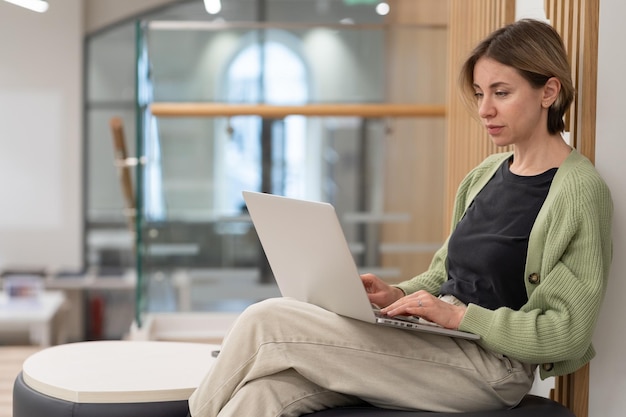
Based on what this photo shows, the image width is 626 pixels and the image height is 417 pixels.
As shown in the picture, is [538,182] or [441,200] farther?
[441,200]

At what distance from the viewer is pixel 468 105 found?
82.5 inches

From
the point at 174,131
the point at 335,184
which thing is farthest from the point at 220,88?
the point at 335,184

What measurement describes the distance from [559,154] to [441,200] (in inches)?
116

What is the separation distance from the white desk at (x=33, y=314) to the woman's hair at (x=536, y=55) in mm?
5965

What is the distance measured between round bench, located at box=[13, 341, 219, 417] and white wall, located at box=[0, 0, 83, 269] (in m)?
6.98

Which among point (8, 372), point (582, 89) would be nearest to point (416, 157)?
point (8, 372)

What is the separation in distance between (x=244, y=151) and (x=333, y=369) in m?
3.36

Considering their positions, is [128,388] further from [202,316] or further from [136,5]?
[136,5]

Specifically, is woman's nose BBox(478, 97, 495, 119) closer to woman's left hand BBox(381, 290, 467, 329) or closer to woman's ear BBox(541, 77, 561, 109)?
woman's ear BBox(541, 77, 561, 109)

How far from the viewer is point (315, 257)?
1.74 m

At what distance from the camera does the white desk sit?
7.20m

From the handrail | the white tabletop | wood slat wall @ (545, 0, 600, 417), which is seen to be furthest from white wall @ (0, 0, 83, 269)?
wood slat wall @ (545, 0, 600, 417)

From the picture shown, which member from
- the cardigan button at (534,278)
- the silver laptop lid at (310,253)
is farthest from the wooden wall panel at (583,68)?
the silver laptop lid at (310,253)

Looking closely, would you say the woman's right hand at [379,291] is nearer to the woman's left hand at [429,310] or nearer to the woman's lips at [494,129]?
the woman's left hand at [429,310]
